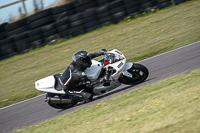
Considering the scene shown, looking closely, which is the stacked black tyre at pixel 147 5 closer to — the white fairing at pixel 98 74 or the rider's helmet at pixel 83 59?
the white fairing at pixel 98 74

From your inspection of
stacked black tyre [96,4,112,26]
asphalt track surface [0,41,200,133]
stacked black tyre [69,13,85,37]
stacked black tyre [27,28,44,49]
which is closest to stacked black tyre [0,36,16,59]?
stacked black tyre [27,28,44,49]

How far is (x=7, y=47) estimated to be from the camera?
51.5ft

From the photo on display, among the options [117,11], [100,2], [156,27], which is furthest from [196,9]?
[100,2]

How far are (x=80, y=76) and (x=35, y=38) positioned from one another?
9447mm

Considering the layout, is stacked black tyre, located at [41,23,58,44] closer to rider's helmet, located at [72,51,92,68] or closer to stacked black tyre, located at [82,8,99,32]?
stacked black tyre, located at [82,8,99,32]

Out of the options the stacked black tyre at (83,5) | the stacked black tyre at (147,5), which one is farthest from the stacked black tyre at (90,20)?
the stacked black tyre at (147,5)

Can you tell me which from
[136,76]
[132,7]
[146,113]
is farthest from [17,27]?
[146,113]

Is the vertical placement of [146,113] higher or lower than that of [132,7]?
lower

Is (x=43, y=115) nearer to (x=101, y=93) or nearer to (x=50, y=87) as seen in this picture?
(x=50, y=87)

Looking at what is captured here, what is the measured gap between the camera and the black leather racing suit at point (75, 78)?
23.5 ft

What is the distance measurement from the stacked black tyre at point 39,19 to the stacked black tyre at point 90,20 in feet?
7.74

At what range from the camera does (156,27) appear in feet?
45.3

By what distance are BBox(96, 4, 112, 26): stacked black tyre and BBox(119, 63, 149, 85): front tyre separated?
28.5 feet

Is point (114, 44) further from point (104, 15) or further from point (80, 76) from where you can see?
point (80, 76)
